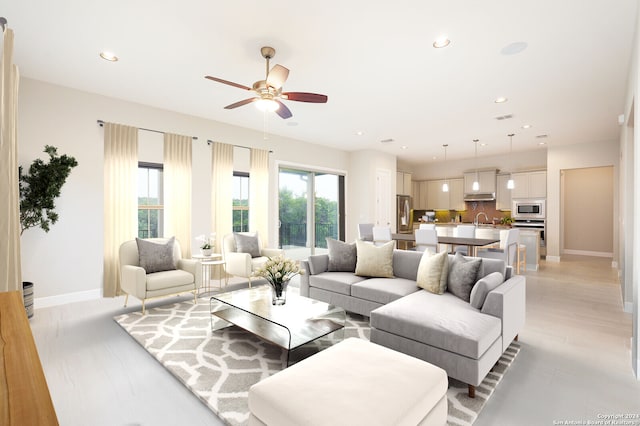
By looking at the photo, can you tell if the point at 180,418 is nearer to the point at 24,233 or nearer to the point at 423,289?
the point at 423,289

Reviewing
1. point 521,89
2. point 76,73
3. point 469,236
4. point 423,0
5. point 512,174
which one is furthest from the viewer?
point 512,174

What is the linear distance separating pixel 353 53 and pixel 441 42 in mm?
864

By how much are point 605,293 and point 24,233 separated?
813 cm

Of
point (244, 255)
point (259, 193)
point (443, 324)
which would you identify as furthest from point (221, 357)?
point (259, 193)

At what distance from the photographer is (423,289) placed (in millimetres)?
3330

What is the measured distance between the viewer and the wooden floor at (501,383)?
2012 millimetres

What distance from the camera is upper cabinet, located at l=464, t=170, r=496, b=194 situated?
8.90m

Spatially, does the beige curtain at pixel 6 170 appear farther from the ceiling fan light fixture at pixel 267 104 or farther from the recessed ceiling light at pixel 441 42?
the recessed ceiling light at pixel 441 42

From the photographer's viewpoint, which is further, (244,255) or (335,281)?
(244,255)

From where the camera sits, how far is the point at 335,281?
378 cm

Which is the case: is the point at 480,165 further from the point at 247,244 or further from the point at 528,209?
the point at 247,244

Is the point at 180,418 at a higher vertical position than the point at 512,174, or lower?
lower

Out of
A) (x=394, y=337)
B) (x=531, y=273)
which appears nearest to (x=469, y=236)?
(x=531, y=273)

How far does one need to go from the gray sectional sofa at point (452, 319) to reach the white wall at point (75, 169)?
377cm
